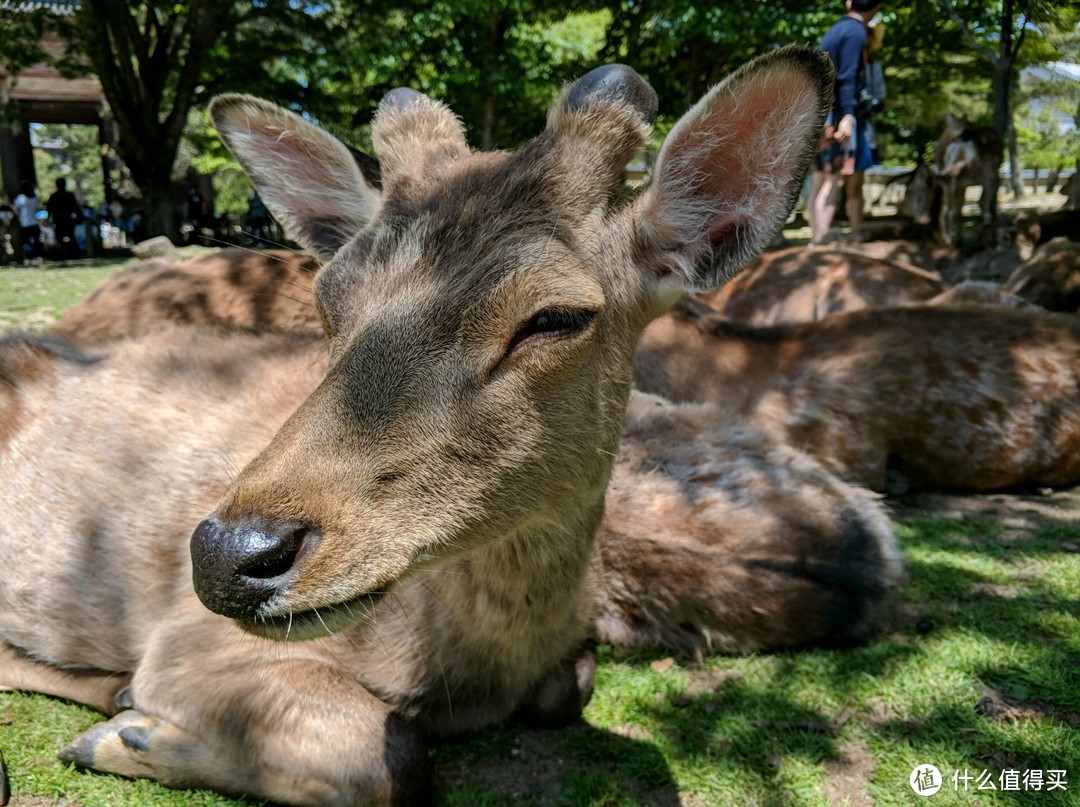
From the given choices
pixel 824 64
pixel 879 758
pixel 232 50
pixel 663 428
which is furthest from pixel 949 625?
pixel 232 50

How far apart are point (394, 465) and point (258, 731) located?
4.45ft

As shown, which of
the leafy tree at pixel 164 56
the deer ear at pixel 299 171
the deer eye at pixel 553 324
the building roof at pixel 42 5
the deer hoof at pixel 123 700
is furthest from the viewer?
the leafy tree at pixel 164 56

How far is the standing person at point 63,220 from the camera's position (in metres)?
27.0

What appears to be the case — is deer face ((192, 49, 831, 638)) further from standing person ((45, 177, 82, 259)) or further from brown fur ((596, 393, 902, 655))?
standing person ((45, 177, 82, 259))

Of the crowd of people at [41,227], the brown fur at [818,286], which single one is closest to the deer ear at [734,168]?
the brown fur at [818,286]

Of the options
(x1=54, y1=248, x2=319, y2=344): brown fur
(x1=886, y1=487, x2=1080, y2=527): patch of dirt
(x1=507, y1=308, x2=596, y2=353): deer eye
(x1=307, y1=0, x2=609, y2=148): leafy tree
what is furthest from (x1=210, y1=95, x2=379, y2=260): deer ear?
(x1=307, y1=0, x2=609, y2=148): leafy tree

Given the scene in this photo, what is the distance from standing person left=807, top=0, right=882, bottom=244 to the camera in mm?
9891

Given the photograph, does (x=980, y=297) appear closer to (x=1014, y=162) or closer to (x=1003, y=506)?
(x=1003, y=506)

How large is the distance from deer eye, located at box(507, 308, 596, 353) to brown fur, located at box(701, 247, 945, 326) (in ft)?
23.2

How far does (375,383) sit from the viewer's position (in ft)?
8.39

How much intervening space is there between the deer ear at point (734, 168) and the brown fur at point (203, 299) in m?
3.98

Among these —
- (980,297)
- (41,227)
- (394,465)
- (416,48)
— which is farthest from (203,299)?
(41,227)

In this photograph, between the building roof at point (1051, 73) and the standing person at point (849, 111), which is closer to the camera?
the standing person at point (849, 111)

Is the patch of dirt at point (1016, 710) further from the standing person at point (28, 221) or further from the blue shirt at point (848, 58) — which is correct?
the standing person at point (28, 221)
